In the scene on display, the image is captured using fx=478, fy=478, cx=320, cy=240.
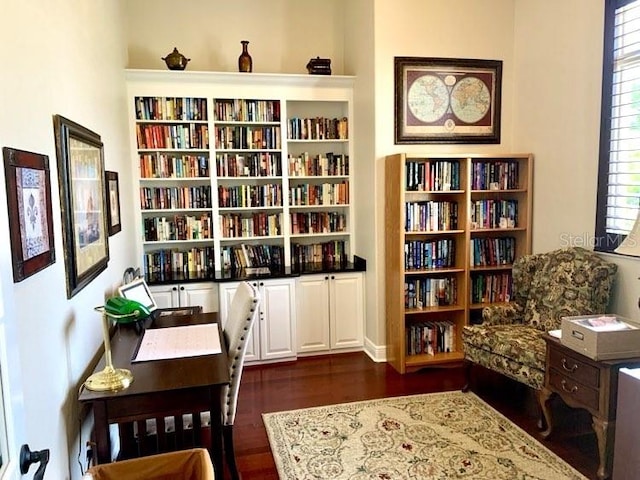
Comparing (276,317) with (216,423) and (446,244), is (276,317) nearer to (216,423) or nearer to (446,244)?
(446,244)

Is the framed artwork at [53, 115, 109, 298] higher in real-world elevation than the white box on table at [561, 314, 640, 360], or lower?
higher

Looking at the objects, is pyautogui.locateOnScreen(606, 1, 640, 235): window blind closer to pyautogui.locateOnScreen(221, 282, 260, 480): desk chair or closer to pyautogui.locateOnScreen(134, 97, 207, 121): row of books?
pyautogui.locateOnScreen(221, 282, 260, 480): desk chair

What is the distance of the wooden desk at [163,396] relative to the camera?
6.13 feet

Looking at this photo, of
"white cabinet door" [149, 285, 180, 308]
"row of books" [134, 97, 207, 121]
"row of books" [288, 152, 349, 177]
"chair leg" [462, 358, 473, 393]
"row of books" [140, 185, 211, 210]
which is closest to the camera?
"chair leg" [462, 358, 473, 393]

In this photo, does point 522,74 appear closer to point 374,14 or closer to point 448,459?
point 374,14

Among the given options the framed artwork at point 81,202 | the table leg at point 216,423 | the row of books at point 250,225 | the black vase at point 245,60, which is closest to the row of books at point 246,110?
the black vase at point 245,60

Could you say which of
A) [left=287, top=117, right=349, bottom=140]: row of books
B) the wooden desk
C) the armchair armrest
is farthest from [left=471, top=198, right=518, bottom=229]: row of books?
the wooden desk

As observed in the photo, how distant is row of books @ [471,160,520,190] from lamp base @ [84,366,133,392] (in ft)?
9.89

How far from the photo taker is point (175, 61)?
400cm

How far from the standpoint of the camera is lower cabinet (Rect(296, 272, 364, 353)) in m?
4.23

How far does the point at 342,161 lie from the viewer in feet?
14.7

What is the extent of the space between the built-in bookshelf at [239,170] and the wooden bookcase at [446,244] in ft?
2.59

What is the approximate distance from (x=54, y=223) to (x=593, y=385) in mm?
2644

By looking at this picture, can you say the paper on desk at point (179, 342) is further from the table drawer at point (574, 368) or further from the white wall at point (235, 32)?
the white wall at point (235, 32)
